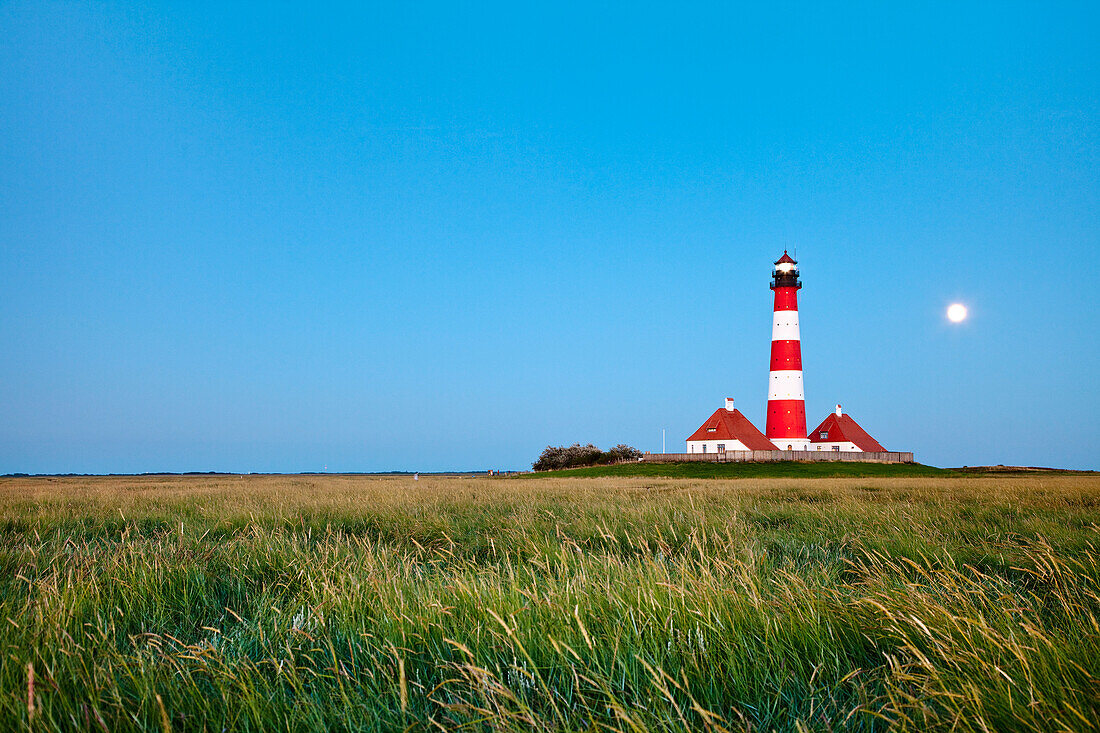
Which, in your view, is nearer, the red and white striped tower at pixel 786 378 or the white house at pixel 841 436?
the red and white striped tower at pixel 786 378

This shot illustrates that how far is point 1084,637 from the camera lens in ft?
8.11

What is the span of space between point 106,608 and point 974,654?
3.78 meters

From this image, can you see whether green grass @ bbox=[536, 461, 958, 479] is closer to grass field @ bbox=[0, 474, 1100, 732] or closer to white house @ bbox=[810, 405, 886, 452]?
white house @ bbox=[810, 405, 886, 452]

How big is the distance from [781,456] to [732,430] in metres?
6.21

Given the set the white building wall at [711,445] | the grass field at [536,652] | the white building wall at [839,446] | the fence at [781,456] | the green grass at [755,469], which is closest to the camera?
the grass field at [536,652]

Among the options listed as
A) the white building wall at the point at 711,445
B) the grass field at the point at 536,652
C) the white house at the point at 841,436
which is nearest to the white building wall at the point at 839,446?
the white house at the point at 841,436

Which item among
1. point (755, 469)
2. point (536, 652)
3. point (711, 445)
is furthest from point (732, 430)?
point (536, 652)

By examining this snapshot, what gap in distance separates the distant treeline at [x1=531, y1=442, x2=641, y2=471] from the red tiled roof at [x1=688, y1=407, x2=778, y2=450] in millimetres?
6081

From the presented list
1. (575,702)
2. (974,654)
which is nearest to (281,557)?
(575,702)

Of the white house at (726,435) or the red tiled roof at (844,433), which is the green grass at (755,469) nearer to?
the white house at (726,435)

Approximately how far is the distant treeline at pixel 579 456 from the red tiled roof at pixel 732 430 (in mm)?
6081

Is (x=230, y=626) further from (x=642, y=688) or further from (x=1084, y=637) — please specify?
(x=1084, y=637)

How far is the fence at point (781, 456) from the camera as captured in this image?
45.7 m

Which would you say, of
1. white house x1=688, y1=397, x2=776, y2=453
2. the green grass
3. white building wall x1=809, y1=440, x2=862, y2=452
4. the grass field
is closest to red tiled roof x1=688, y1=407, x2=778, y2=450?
white house x1=688, y1=397, x2=776, y2=453
